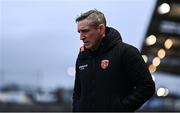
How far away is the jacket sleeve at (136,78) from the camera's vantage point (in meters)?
2.82

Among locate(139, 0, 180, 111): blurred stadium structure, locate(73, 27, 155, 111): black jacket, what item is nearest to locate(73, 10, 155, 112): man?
locate(73, 27, 155, 111): black jacket

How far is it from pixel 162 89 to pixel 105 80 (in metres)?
8.47

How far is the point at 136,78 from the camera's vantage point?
283 cm

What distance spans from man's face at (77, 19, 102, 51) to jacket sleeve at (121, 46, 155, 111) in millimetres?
149

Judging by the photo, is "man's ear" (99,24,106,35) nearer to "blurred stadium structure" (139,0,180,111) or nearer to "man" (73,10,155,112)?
"man" (73,10,155,112)

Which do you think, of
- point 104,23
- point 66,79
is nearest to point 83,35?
point 104,23

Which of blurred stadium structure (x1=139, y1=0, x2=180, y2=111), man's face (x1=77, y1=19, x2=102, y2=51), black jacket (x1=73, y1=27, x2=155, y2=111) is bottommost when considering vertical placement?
blurred stadium structure (x1=139, y1=0, x2=180, y2=111)

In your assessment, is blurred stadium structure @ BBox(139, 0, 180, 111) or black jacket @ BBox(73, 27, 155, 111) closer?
black jacket @ BBox(73, 27, 155, 111)

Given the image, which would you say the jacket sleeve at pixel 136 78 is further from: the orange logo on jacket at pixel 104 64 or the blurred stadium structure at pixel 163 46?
the blurred stadium structure at pixel 163 46

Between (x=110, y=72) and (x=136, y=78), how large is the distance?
123mm

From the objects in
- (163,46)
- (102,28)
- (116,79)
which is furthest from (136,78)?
(163,46)

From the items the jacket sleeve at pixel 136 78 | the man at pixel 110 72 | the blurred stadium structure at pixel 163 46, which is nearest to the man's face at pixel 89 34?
the man at pixel 110 72

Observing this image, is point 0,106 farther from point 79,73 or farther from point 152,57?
point 79,73

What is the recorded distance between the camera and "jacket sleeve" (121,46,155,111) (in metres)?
2.82
